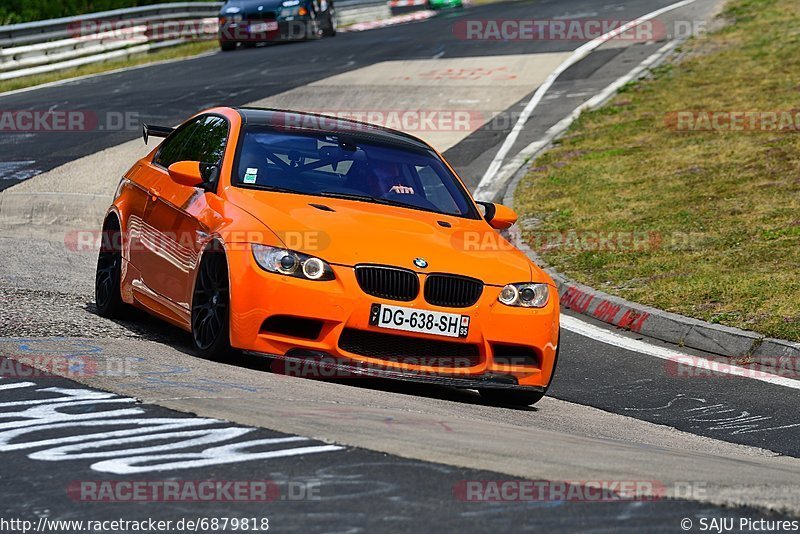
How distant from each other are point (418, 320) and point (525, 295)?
29.1 inches

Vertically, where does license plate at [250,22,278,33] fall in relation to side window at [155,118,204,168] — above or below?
below

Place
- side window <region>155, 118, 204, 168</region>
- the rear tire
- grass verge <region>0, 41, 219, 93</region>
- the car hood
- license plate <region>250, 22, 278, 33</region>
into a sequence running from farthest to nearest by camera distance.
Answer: license plate <region>250, 22, 278, 33</region>
grass verge <region>0, 41, 219, 93</region>
side window <region>155, 118, 204, 168</region>
the rear tire
the car hood

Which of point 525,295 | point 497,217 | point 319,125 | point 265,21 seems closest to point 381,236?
point 525,295

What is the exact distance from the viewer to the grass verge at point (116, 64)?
27453 mm

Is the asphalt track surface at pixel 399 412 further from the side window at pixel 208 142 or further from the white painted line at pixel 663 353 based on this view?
the side window at pixel 208 142

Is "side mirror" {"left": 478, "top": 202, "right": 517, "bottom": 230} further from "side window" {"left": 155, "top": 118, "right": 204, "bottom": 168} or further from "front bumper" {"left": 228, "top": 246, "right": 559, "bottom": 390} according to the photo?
"side window" {"left": 155, "top": 118, "right": 204, "bottom": 168}

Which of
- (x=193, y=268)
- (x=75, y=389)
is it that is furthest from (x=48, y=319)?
(x=75, y=389)

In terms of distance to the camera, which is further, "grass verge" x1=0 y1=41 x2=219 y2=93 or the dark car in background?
the dark car in background

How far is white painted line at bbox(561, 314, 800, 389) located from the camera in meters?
9.09

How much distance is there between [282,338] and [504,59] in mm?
21437

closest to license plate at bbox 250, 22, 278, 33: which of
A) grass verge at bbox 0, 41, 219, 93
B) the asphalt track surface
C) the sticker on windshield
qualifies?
grass verge at bbox 0, 41, 219, 93

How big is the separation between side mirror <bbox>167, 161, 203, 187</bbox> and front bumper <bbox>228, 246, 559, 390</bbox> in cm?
92

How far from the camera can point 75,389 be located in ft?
20.4

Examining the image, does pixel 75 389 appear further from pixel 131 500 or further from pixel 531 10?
pixel 531 10
